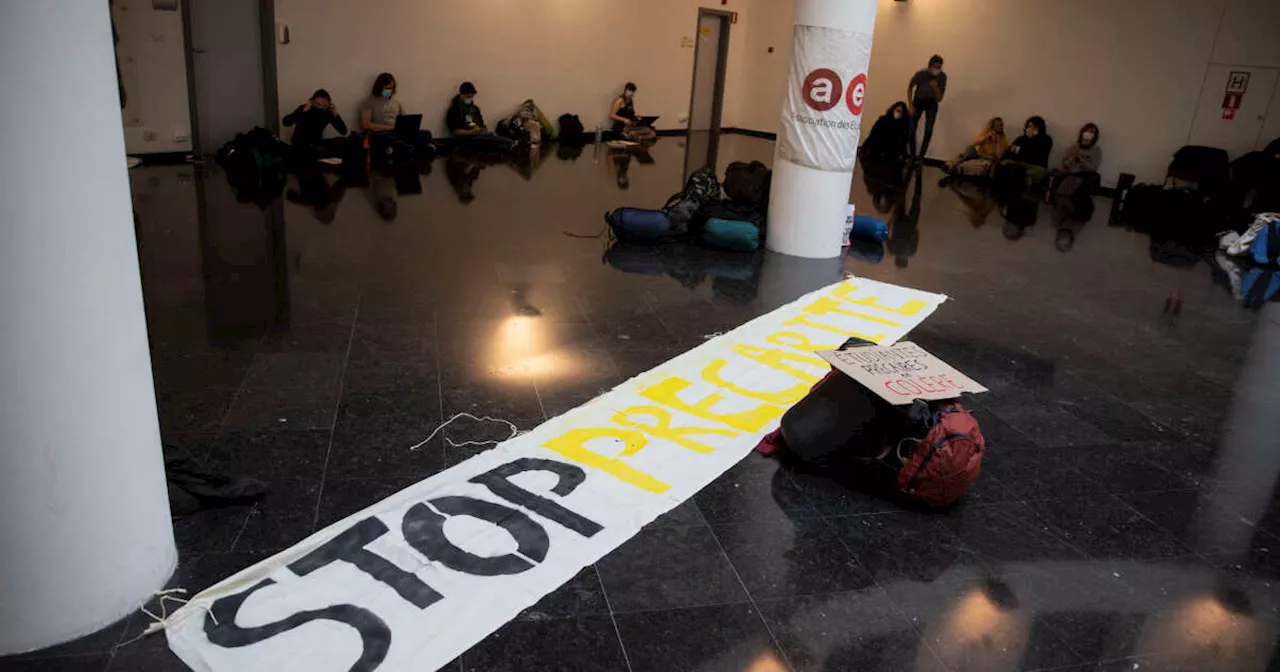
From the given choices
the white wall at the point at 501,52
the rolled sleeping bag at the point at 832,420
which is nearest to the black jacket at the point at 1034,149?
the white wall at the point at 501,52

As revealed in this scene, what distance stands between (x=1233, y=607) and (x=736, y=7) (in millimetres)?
14812

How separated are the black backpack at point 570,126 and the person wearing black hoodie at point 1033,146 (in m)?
6.37

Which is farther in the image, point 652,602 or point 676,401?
point 676,401

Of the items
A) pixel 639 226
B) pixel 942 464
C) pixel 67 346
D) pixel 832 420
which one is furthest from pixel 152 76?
pixel 942 464

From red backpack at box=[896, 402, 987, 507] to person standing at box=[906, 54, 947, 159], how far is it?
37.1ft

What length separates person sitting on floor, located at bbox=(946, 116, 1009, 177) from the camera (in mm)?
12469

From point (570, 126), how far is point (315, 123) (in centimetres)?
450

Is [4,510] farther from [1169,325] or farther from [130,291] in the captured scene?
[1169,325]

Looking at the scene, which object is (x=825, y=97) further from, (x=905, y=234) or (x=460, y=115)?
(x=460, y=115)

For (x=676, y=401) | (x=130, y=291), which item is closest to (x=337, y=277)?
(x=676, y=401)

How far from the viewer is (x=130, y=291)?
1992mm

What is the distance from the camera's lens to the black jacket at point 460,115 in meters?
11.7

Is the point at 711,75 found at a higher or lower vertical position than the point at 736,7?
lower

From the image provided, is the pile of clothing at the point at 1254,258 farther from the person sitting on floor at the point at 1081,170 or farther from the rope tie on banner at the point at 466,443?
the rope tie on banner at the point at 466,443
